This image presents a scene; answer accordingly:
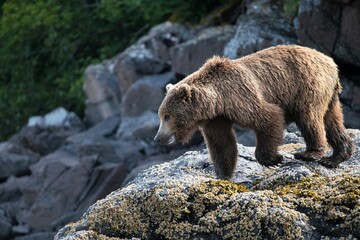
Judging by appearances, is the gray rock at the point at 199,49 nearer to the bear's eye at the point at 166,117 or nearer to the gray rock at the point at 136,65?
the gray rock at the point at 136,65

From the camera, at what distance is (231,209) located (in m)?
5.82

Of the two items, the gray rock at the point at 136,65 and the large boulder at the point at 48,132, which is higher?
the gray rock at the point at 136,65

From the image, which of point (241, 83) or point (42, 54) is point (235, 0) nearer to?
point (42, 54)

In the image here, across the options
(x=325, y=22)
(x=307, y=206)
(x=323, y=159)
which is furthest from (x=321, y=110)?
(x=325, y=22)

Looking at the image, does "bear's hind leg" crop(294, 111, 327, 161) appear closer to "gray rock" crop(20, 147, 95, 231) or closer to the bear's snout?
the bear's snout

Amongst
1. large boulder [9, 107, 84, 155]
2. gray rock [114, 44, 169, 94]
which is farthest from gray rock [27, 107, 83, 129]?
gray rock [114, 44, 169, 94]

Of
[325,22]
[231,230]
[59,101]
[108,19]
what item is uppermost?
[231,230]

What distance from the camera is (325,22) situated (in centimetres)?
1477

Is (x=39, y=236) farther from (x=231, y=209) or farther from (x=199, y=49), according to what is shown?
(x=231, y=209)

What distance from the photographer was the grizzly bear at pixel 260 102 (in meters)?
7.70

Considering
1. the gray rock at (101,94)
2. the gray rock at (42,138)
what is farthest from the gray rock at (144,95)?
the gray rock at (42,138)

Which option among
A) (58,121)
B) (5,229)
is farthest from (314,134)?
(58,121)

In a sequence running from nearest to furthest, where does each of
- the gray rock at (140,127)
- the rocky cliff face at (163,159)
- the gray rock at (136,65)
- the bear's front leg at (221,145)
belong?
1. the rocky cliff face at (163,159)
2. the bear's front leg at (221,145)
3. the gray rock at (140,127)
4. the gray rock at (136,65)

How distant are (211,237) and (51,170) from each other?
15286 millimetres
